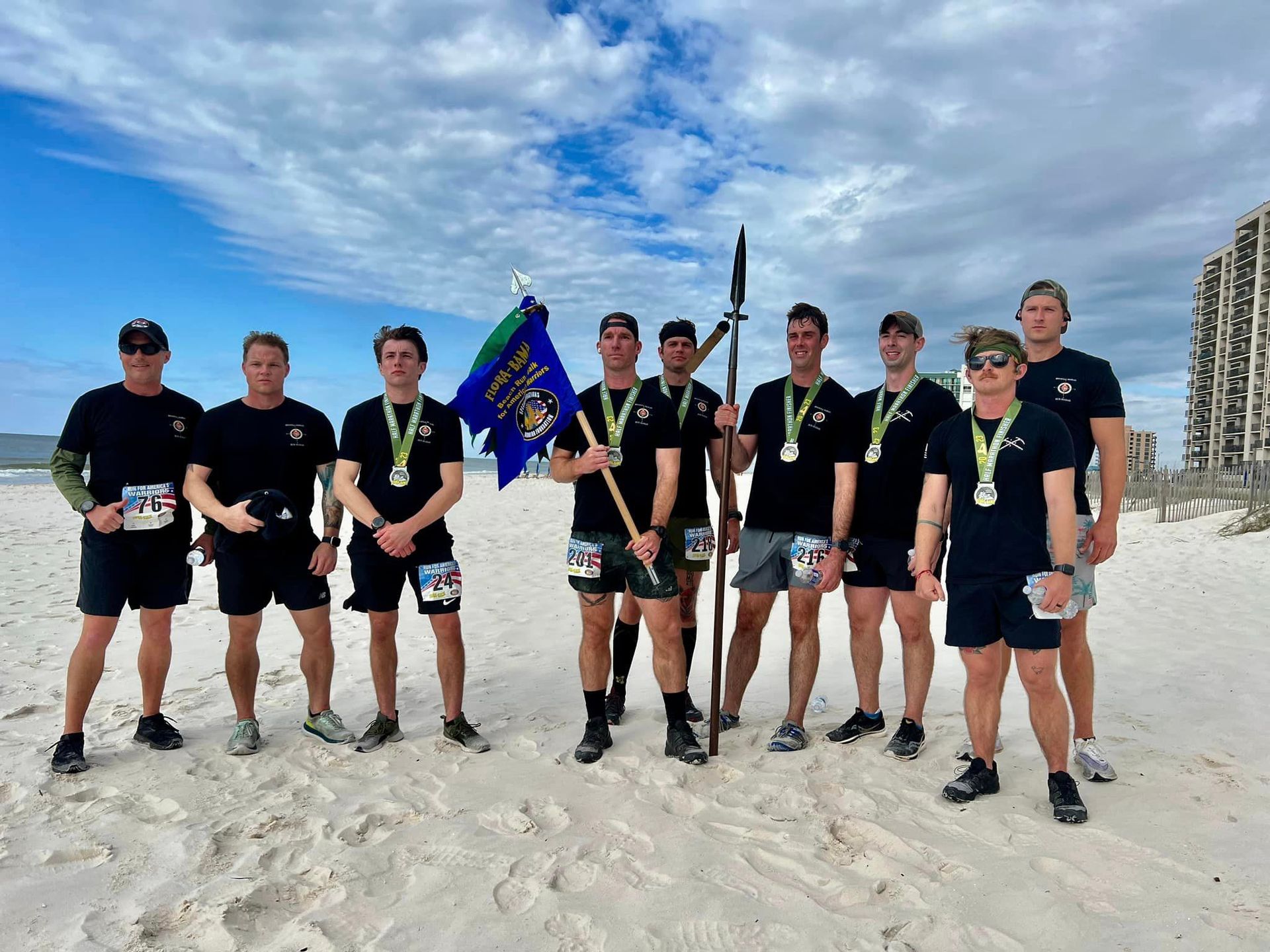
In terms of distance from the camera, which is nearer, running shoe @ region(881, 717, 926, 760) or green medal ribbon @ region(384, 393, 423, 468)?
running shoe @ region(881, 717, 926, 760)

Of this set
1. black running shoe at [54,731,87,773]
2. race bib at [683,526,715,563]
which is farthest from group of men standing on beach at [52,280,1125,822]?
race bib at [683,526,715,563]

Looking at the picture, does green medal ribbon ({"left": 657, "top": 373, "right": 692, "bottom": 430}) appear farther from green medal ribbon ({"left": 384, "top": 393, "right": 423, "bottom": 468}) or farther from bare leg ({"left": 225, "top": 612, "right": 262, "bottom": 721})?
bare leg ({"left": 225, "top": 612, "right": 262, "bottom": 721})

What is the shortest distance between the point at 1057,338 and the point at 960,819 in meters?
2.52

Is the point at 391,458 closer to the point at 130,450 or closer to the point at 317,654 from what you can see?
the point at 317,654

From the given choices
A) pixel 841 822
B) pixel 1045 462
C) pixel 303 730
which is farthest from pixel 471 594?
pixel 1045 462

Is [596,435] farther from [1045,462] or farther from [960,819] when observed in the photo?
[960,819]

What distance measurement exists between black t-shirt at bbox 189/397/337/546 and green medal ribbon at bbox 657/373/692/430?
2369 mm

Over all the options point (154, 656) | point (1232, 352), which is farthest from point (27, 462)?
point (1232, 352)

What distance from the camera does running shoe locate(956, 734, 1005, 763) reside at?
13.5 ft

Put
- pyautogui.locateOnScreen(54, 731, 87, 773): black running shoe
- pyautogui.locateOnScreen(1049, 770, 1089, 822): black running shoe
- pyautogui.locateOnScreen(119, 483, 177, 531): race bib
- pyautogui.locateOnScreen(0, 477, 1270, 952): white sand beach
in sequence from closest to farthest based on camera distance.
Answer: pyautogui.locateOnScreen(0, 477, 1270, 952): white sand beach, pyautogui.locateOnScreen(1049, 770, 1089, 822): black running shoe, pyautogui.locateOnScreen(54, 731, 87, 773): black running shoe, pyautogui.locateOnScreen(119, 483, 177, 531): race bib

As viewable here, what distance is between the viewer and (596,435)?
14.4 ft

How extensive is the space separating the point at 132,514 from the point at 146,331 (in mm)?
1064

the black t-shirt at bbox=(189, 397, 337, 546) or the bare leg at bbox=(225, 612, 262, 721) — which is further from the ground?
the black t-shirt at bbox=(189, 397, 337, 546)

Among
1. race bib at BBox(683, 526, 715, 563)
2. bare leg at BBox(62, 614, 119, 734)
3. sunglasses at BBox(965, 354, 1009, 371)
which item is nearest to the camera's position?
sunglasses at BBox(965, 354, 1009, 371)
